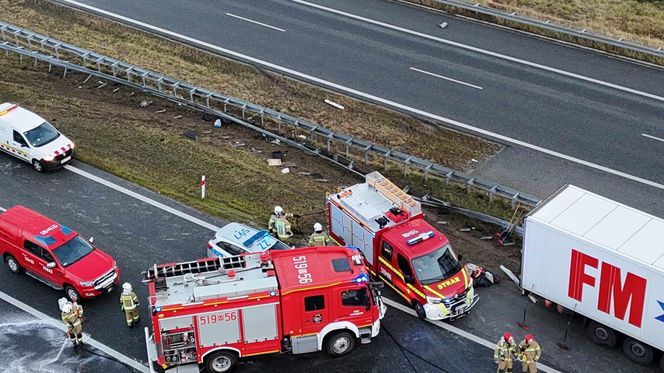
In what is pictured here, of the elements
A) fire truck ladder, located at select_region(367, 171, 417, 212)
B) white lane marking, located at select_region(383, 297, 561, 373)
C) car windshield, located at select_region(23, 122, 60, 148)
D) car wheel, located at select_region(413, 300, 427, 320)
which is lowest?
white lane marking, located at select_region(383, 297, 561, 373)

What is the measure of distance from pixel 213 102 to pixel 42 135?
6.57 meters

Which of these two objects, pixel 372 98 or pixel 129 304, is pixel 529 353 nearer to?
pixel 129 304

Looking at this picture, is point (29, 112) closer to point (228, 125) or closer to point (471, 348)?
point (228, 125)

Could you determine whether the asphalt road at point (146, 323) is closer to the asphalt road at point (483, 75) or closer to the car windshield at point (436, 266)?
the car windshield at point (436, 266)

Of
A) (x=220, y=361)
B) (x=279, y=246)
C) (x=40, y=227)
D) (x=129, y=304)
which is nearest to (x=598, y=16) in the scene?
(x=279, y=246)

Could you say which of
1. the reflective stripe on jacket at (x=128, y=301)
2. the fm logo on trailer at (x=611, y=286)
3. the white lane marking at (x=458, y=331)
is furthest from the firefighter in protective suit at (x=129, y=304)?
the fm logo on trailer at (x=611, y=286)

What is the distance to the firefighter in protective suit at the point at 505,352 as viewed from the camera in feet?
69.2

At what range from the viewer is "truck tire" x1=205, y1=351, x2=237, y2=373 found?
2148 centimetres

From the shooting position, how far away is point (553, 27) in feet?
122

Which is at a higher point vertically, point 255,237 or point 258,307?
point 258,307

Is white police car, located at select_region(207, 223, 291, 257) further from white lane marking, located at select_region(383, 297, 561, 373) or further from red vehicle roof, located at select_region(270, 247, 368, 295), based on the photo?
white lane marking, located at select_region(383, 297, 561, 373)

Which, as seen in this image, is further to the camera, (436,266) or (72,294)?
(72,294)

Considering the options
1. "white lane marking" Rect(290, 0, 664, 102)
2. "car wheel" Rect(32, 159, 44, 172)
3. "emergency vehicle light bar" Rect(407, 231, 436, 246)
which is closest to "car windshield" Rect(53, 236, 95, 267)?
"car wheel" Rect(32, 159, 44, 172)

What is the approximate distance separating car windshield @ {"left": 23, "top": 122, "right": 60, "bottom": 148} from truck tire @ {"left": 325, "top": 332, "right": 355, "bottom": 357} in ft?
42.9
